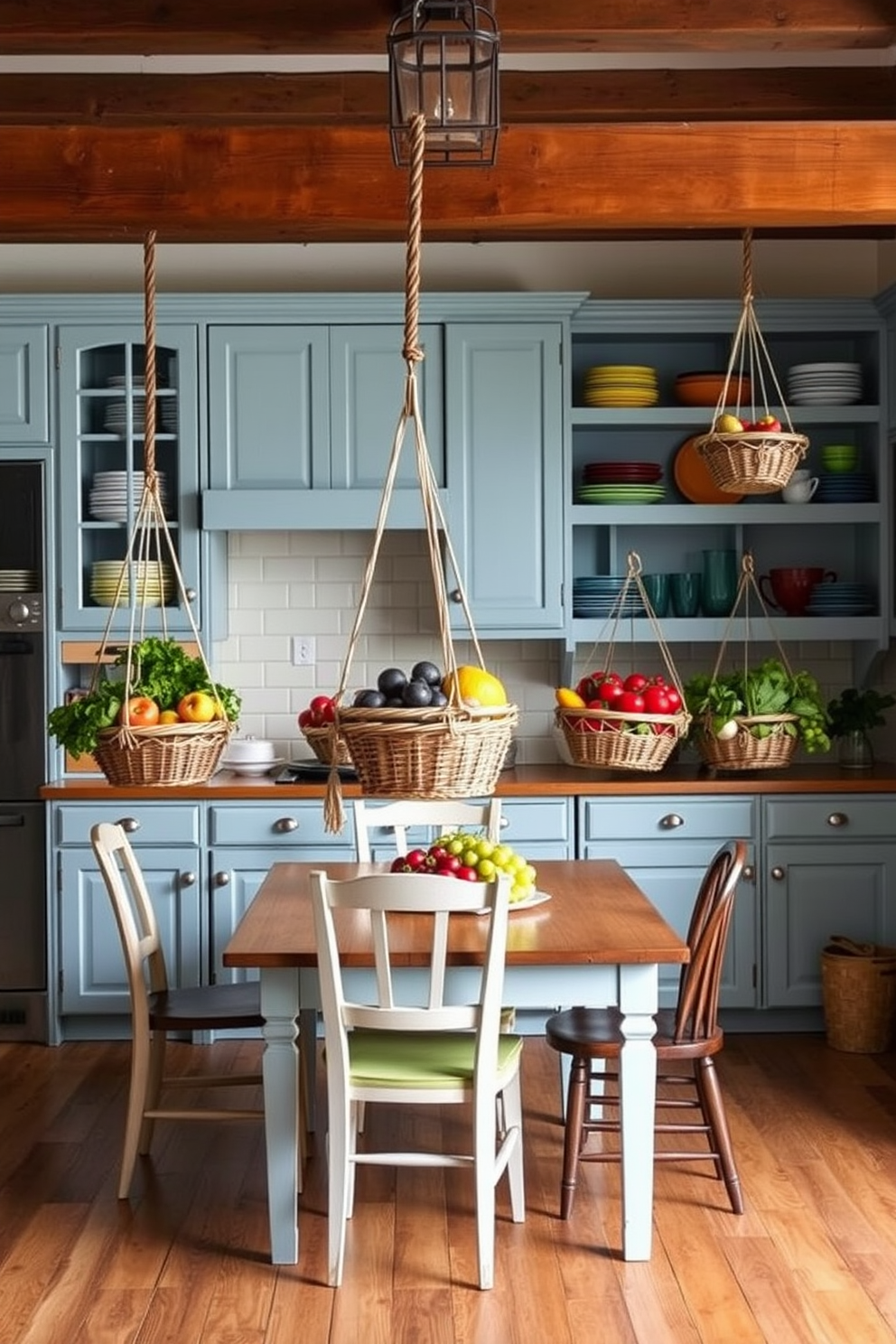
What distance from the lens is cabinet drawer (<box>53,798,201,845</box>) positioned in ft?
17.2

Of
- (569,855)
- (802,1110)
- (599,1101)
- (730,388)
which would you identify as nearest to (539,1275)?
(599,1101)

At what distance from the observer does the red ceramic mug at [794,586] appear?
5.66 metres

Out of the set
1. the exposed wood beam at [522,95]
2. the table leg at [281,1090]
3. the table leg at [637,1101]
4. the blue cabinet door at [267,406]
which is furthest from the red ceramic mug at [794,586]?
the table leg at [281,1090]

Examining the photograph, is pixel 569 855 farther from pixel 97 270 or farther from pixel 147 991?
pixel 97 270

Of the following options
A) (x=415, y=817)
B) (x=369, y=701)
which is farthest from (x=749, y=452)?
(x=369, y=701)

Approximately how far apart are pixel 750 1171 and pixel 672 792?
1577 mm

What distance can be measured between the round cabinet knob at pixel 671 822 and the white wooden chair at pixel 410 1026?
6.67 feet

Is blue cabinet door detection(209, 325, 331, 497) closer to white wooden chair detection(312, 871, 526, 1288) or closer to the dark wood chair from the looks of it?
the dark wood chair

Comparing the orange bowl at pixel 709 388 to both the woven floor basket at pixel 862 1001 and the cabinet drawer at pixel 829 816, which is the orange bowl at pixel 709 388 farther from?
the woven floor basket at pixel 862 1001

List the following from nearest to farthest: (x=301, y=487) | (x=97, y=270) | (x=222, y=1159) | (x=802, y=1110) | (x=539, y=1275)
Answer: (x=539, y=1275), (x=222, y=1159), (x=802, y=1110), (x=301, y=487), (x=97, y=270)

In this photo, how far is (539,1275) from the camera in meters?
3.31

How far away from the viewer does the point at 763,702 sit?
5.27 metres

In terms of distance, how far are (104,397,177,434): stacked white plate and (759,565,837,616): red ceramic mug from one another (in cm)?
225

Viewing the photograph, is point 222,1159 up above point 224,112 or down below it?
below
